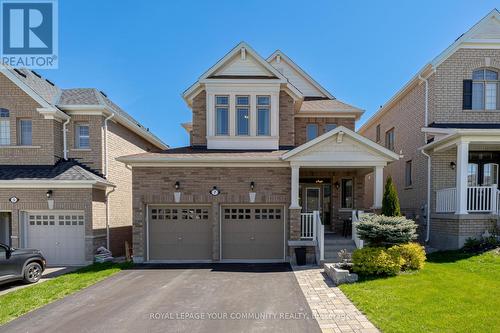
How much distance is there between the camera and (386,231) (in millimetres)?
8633

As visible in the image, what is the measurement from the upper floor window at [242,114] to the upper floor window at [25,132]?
920cm

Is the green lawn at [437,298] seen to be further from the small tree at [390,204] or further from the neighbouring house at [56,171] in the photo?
the neighbouring house at [56,171]

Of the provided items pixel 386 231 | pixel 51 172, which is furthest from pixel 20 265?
pixel 386 231

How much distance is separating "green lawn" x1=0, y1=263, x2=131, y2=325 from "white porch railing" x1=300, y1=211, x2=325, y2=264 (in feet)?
22.9

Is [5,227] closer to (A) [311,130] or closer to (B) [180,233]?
(B) [180,233]

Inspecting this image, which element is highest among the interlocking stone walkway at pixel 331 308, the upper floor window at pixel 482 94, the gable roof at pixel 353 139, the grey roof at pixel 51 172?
the upper floor window at pixel 482 94

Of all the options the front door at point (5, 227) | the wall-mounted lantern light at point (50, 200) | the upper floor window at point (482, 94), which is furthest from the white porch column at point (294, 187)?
the front door at point (5, 227)

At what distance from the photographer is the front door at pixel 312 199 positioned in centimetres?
1415

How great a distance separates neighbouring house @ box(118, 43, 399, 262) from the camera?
36.0 ft

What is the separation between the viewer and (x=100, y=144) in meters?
13.2

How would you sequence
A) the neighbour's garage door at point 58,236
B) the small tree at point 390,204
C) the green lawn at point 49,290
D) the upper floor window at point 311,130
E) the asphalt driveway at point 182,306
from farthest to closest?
the upper floor window at point 311,130, the neighbour's garage door at point 58,236, the small tree at point 390,204, the green lawn at point 49,290, the asphalt driveway at point 182,306

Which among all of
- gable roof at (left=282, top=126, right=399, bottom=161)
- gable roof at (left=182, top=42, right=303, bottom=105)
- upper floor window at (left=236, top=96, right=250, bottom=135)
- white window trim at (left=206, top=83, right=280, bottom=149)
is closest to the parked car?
white window trim at (left=206, top=83, right=280, bottom=149)

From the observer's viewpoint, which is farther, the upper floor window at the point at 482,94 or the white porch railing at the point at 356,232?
the upper floor window at the point at 482,94

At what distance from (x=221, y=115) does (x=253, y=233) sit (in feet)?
17.9
